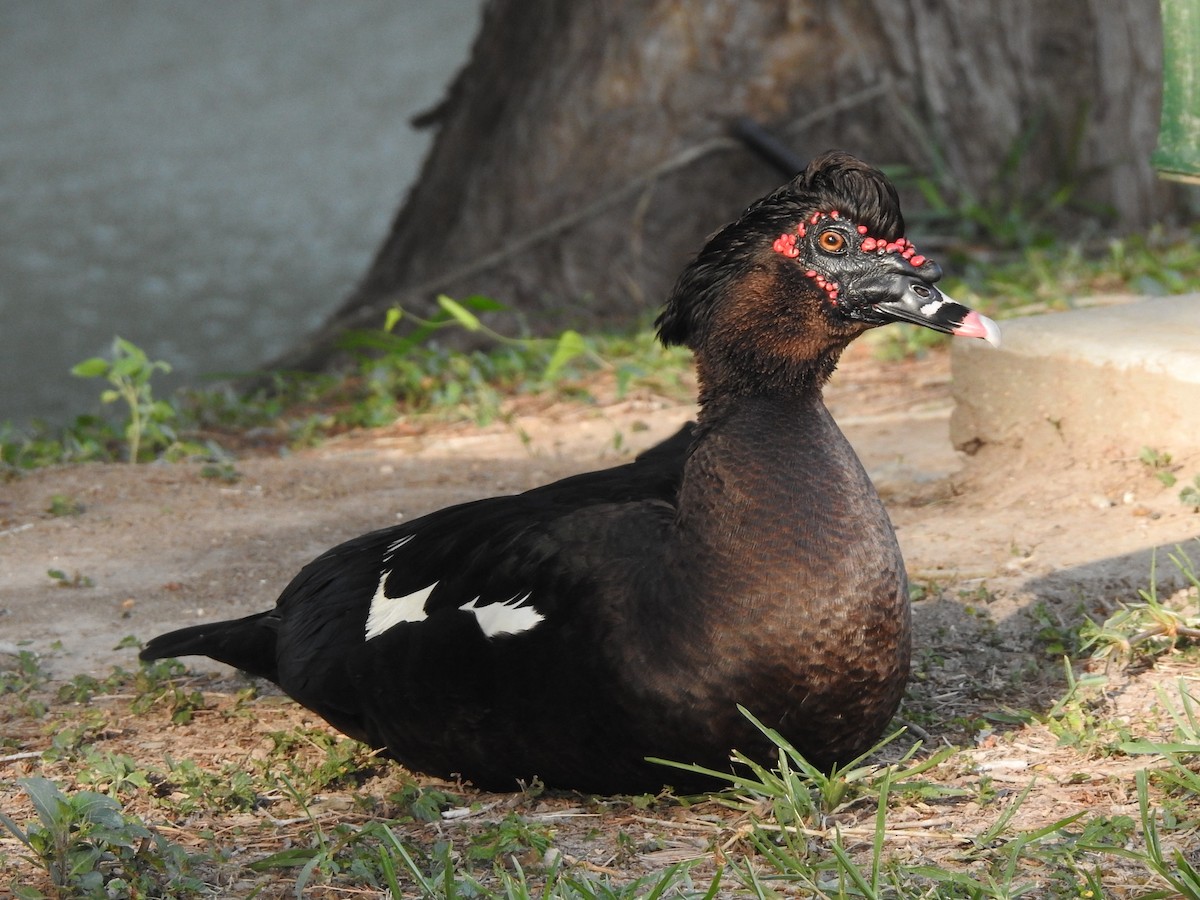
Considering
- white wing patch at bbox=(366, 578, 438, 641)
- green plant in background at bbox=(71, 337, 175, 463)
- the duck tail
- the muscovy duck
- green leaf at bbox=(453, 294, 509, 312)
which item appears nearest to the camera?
the muscovy duck

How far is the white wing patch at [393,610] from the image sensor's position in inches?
125

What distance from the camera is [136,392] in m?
5.43

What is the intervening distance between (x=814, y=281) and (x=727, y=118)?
4756 mm

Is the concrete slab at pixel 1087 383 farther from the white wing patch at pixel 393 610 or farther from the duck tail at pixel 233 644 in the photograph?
the duck tail at pixel 233 644

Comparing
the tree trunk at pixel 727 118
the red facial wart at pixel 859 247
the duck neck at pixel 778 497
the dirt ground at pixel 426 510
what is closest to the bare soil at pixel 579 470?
the dirt ground at pixel 426 510

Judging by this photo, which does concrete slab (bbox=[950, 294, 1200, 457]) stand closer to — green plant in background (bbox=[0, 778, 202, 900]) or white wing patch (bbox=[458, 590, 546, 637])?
white wing patch (bbox=[458, 590, 546, 637])

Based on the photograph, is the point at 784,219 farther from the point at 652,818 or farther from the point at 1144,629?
the point at 1144,629

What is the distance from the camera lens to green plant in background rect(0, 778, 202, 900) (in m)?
2.56

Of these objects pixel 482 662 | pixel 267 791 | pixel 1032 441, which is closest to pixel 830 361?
pixel 482 662

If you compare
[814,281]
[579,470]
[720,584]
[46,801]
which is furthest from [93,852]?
[579,470]

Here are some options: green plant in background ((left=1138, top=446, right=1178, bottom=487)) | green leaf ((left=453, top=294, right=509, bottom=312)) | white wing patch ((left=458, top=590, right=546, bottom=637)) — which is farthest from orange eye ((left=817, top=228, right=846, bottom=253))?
green leaf ((left=453, top=294, right=509, bottom=312))

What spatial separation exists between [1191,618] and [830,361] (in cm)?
106

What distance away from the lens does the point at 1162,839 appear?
2629mm

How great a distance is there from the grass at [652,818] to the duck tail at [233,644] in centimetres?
15
